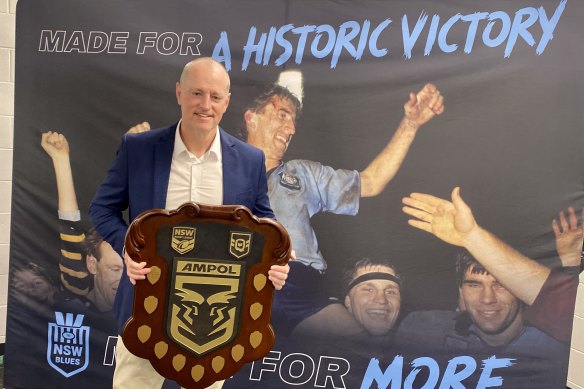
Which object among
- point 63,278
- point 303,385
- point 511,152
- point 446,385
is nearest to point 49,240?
point 63,278

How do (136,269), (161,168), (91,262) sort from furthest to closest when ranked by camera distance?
(91,262) < (161,168) < (136,269)

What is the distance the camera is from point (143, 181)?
1.91m

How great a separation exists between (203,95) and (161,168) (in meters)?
0.25

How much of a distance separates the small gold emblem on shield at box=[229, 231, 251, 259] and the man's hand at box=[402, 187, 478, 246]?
1.27 meters

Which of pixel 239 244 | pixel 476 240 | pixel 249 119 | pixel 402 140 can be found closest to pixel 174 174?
pixel 239 244

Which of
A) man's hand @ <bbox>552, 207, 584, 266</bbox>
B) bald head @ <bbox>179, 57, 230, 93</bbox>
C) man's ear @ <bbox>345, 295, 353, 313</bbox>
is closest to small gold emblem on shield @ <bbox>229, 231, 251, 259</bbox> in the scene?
bald head @ <bbox>179, 57, 230, 93</bbox>

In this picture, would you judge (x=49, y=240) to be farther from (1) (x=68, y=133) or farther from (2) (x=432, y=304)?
(2) (x=432, y=304)

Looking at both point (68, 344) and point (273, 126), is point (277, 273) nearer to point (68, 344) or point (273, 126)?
point (273, 126)

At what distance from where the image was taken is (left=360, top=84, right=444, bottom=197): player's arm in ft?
9.46

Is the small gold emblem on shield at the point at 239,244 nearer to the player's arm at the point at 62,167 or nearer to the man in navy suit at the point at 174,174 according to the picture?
the man in navy suit at the point at 174,174

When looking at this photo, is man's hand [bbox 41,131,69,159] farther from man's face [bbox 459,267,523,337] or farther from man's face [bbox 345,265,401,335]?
man's face [bbox 459,267,523,337]

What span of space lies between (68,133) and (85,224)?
0.41 metres

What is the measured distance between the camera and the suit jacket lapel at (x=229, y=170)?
194 cm

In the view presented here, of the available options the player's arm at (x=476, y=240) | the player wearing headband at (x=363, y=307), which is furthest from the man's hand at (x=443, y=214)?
the player wearing headband at (x=363, y=307)
